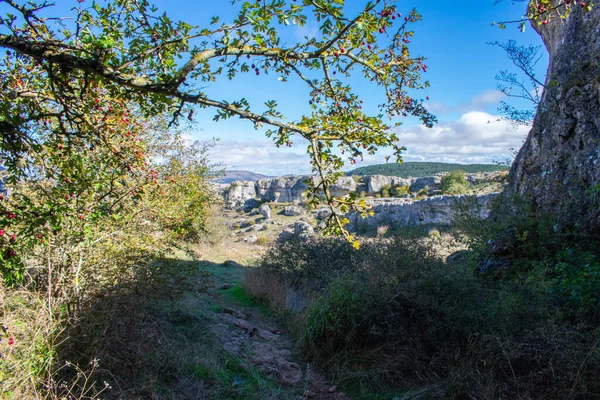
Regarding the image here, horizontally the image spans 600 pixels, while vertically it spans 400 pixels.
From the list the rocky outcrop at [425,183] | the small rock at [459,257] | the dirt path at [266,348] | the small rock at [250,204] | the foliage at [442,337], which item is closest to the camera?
the foliage at [442,337]

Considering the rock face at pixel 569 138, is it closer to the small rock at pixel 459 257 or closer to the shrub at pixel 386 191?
the small rock at pixel 459 257

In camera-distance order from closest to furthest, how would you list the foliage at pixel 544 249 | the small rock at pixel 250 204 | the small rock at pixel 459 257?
the foliage at pixel 544 249 → the small rock at pixel 459 257 → the small rock at pixel 250 204

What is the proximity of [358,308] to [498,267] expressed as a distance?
3.93 metres

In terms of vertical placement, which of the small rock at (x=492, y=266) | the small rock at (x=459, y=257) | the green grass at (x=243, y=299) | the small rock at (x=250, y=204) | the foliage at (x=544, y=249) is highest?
the foliage at (x=544, y=249)

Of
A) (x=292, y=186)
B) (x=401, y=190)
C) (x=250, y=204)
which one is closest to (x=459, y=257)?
(x=401, y=190)

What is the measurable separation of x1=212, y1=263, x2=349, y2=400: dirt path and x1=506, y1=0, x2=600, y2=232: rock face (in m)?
5.98

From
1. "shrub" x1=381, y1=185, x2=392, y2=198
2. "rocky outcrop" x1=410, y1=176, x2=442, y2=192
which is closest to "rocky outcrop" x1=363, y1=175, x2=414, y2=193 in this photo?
"shrub" x1=381, y1=185, x2=392, y2=198

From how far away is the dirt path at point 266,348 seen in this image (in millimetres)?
4469

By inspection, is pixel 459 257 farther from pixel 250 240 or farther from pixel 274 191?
pixel 274 191

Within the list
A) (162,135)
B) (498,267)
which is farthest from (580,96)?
(162,135)

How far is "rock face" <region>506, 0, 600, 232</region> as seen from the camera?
728 centimetres

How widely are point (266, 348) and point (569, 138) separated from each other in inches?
347

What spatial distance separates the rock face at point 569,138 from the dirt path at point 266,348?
5983 mm

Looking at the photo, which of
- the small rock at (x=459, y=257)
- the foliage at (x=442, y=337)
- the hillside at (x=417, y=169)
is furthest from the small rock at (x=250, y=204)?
the foliage at (x=442, y=337)
